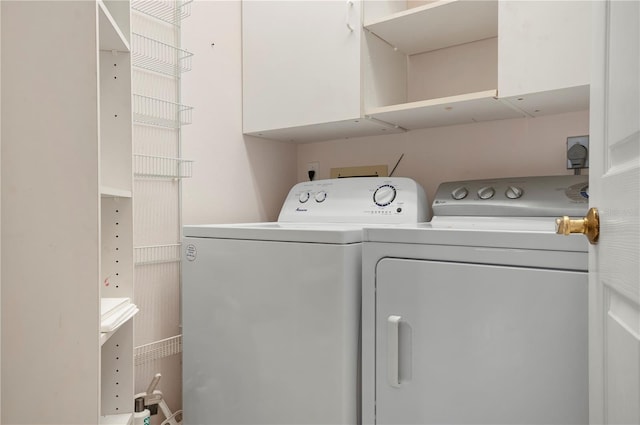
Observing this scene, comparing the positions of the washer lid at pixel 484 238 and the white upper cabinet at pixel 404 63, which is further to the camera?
the white upper cabinet at pixel 404 63

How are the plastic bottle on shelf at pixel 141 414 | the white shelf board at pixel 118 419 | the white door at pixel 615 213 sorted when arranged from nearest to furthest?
the white door at pixel 615 213 < the white shelf board at pixel 118 419 < the plastic bottle on shelf at pixel 141 414

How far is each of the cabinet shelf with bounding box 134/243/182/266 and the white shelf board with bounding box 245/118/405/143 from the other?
0.62 m

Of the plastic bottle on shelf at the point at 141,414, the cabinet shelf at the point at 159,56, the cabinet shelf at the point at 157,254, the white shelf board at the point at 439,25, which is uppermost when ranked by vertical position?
the white shelf board at the point at 439,25

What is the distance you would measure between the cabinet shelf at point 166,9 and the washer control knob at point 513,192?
1356 millimetres

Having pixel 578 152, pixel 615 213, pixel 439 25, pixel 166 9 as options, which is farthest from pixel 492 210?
pixel 166 9

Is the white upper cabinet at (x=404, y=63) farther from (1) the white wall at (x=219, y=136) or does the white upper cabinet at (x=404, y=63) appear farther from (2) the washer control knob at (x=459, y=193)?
(2) the washer control knob at (x=459, y=193)

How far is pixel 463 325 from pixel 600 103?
21.6 inches

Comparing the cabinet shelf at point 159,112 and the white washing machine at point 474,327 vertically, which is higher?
the cabinet shelf at point 159,112

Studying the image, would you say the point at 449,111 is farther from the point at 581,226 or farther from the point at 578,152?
the point at 581,226

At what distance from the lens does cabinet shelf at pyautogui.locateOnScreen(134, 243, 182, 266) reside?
5.23 feet

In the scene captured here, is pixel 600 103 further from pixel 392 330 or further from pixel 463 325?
pixel 392 330

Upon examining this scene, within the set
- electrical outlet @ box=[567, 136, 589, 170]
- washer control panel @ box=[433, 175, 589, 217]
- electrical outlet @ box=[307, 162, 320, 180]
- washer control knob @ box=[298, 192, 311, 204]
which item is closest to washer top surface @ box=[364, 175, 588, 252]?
washer control panel @ box=[433, 175, 589, 217]

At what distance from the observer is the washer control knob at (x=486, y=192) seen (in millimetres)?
1515

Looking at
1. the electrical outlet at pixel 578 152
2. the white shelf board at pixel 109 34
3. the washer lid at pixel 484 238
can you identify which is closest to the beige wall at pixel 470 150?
the electrical outlet at pixel 578 152
